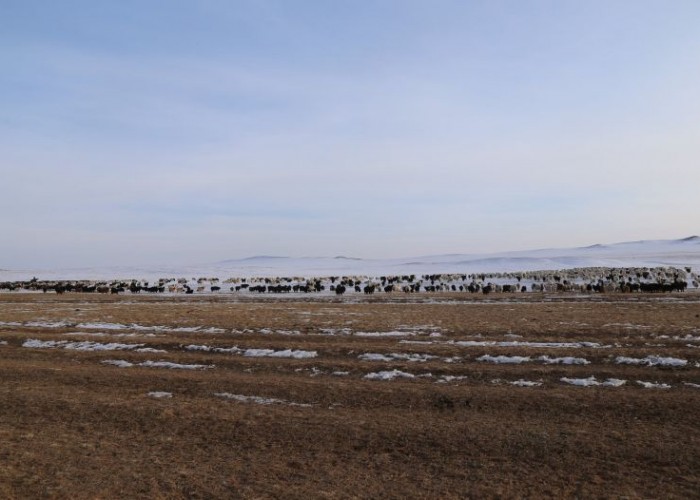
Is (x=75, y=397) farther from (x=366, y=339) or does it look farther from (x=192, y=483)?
(x=366, y=339)

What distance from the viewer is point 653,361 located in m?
13.5

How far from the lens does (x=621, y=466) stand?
725 cm

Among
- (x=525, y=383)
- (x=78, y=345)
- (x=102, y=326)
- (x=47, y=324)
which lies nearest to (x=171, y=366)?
(x=78, y=345)

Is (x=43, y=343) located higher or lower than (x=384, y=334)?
higher

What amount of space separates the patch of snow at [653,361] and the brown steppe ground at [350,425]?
8.3 inches

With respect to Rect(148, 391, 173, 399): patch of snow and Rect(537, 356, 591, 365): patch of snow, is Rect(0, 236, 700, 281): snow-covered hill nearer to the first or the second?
Rect(537, 356, 591, 365): patch of snow

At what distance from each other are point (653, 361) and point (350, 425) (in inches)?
329

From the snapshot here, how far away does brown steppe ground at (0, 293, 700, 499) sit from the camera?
271 inches

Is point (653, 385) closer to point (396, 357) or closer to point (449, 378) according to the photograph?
point (449, 378)

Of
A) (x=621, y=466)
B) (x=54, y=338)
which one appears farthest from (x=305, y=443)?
(x=54, y=338)

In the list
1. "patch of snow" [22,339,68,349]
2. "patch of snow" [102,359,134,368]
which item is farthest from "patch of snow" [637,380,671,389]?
"patch of snow" [22,339,68,349]

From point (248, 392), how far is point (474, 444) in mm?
5189

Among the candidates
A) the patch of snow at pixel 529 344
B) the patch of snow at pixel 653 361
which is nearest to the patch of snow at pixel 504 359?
the patch of snow at pixel 529 344

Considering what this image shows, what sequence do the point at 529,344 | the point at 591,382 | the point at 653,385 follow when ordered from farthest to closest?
the point at 529,344
the point at 591,382
the point at 653,385
